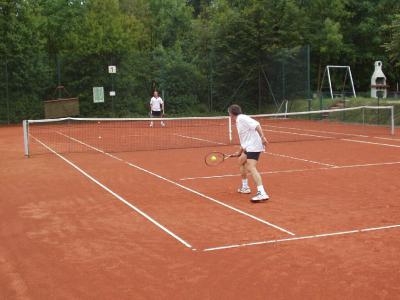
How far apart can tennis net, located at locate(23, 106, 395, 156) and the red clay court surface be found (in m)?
4.83

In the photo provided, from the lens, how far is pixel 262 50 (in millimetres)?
31406

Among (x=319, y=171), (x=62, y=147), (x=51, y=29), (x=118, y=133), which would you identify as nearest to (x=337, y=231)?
(x=319, y=171)

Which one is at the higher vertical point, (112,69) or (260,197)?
(112,69)

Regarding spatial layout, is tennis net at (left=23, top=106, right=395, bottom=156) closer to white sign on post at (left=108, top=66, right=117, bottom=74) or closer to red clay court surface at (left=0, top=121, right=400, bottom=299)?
white sign on post at (left=108, top=66, right=117, bottom=74)

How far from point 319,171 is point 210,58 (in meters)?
22.0

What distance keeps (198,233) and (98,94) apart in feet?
78.4

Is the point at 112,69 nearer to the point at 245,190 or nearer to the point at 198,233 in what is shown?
the point at 245,190

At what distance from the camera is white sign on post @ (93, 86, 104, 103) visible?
29.4 meters

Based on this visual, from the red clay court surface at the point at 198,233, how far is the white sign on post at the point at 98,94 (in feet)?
57.5

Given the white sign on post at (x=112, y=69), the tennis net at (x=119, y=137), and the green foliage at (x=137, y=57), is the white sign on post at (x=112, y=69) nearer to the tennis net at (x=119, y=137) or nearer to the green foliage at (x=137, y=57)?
the green foliage at (x=137, y=57)

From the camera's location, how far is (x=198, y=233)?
665 cm

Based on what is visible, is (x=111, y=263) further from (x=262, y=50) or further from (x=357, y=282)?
(x=262, y=50)

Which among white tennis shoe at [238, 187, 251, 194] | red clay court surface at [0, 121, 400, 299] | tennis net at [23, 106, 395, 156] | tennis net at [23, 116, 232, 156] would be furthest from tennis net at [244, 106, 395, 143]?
white tennis shoe at [238, 187, 251, 194]

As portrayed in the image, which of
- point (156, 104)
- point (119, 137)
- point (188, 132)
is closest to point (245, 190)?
point (119, 137)
